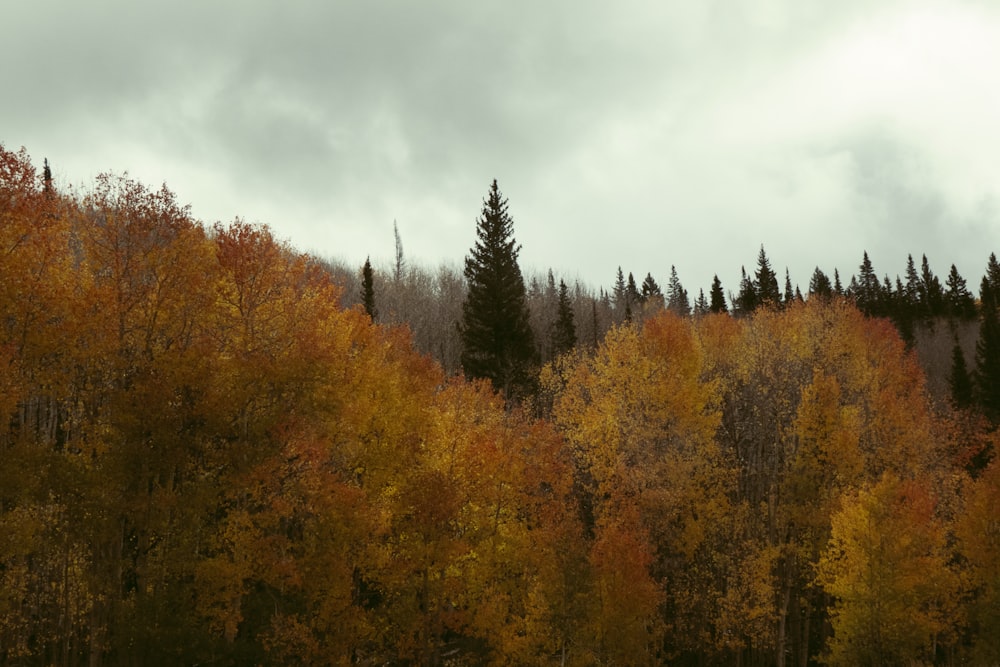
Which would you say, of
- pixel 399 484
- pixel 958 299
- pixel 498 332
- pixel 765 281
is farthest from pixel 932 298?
pixel 399 484

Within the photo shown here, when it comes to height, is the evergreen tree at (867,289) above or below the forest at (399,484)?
above

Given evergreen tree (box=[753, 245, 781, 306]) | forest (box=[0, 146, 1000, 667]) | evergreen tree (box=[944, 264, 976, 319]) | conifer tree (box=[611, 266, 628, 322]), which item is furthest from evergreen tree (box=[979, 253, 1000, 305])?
forest (box=[0, 146, 1000, 667])

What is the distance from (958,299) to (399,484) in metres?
122

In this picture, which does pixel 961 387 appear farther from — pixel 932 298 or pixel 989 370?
pixel 932 298

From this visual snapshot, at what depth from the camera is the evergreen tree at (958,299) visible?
381 feet

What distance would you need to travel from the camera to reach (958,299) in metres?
120

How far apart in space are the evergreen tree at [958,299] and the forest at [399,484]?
3150 inches

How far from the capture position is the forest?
22531mm

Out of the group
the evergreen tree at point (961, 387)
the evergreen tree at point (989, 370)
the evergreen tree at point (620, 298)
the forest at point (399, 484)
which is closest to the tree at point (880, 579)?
the forest at point (399, 484)

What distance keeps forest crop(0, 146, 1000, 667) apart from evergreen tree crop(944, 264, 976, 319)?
80.0 metres

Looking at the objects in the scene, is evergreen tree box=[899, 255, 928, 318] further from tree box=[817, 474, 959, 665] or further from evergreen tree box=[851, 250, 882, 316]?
tree box=[817, 474, 959, 665]

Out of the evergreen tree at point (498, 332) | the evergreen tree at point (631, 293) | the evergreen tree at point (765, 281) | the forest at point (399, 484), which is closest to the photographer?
the forest at point (399, 484)

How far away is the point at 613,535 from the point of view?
102ft

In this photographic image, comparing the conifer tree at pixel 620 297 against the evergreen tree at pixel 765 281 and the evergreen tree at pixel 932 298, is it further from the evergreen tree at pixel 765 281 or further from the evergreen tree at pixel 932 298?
the evergreen tree at pixel 932 298
